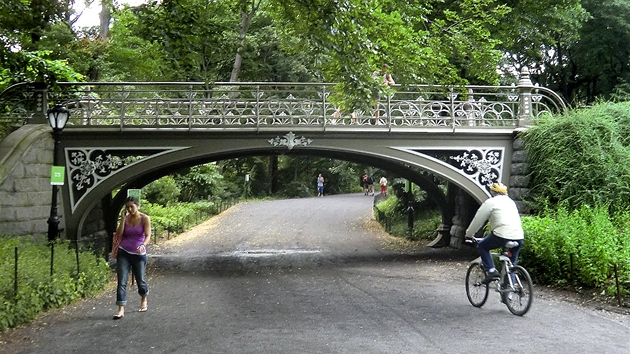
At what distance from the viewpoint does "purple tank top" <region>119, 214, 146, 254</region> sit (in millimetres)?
8703

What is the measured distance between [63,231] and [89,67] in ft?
30.5

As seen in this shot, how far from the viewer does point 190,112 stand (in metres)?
15.2

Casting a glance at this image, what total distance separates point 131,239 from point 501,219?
487 cm

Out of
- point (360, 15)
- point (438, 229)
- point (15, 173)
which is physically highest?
point (360, 15)

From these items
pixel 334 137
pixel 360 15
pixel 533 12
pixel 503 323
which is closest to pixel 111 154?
pixel 334 137

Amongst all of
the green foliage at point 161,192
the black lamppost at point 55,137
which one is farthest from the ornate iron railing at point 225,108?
the green foliage at point 161,192

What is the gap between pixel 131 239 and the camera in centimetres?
872

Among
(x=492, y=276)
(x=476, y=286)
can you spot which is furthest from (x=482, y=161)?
(x=492, y=276)

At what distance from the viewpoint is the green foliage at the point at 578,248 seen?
1000cm

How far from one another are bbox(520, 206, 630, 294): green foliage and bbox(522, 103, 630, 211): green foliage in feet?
2.52

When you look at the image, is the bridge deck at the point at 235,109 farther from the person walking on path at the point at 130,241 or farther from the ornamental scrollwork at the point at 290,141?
the person walking on path at the point at 130,241

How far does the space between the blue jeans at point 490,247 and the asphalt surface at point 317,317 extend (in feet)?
2.18

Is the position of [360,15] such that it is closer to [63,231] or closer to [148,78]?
[63,231]

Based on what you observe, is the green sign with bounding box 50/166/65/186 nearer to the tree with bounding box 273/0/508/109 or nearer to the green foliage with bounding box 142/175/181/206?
the tree with bounding box 273/0/508/109
